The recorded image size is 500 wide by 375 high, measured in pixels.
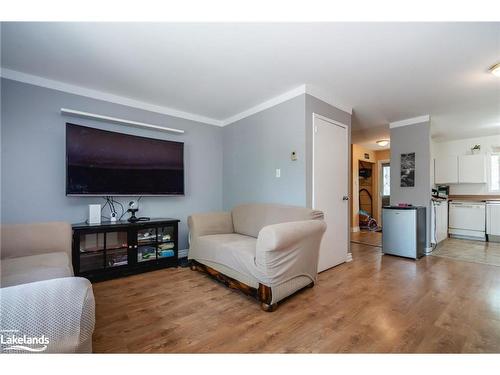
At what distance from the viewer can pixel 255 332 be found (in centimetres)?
154

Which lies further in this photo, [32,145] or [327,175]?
[327,175]

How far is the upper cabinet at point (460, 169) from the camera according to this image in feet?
15.7

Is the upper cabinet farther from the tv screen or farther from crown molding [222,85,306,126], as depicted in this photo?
the tv screen

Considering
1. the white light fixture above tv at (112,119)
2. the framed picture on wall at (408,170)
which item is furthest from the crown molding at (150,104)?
the framed picture on wall at (408,170)

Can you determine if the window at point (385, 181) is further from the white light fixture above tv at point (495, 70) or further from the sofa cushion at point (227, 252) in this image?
the sofa cushion at point (227, 252)

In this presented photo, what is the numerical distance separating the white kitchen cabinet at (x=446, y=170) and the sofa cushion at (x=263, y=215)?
4723mm

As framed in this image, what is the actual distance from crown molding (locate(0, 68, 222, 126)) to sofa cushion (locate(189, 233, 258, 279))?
1.99m

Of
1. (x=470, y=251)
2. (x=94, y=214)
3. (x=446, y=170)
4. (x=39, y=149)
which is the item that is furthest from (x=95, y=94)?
(x=446, y=170)

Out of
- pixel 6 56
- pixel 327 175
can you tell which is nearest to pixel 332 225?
pixel 327 175

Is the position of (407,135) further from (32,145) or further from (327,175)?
(32,145)

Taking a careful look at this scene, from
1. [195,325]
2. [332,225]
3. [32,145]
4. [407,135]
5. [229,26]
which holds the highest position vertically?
[229,26]

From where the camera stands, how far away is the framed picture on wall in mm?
→ 3879
